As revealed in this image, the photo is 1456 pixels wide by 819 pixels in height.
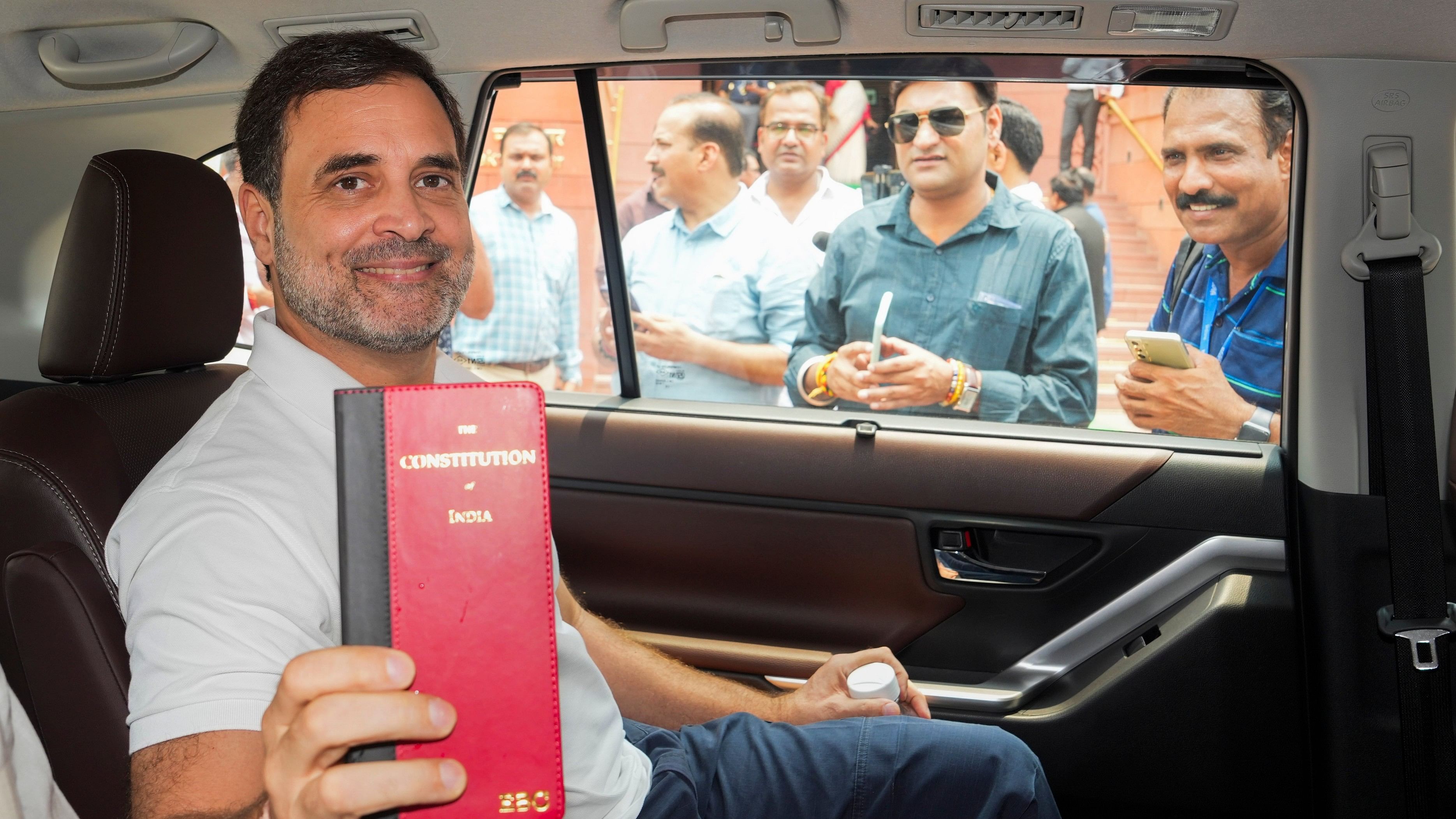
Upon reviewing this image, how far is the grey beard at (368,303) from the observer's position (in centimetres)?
123

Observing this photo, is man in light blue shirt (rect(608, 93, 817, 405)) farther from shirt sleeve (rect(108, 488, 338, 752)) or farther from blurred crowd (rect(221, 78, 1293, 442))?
shirt sleeve (rect(108, 488, 338, 752))

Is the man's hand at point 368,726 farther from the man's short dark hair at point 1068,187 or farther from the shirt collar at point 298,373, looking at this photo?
the man's short dark hair at point 1068,187

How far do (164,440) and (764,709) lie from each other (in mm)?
945

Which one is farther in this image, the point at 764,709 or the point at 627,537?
the point at 627,537

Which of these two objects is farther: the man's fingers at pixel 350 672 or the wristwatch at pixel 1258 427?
the wristwatch at pixel 1258 427

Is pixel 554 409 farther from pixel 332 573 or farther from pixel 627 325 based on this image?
pixel 332 573

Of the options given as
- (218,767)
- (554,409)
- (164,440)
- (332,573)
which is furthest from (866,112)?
(218,767)

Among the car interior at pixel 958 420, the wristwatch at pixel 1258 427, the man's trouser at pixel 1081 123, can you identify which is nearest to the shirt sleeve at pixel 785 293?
the car interior at pixel 958 420

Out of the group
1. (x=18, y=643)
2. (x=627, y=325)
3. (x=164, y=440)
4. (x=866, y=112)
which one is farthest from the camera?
(x=627, y=325)

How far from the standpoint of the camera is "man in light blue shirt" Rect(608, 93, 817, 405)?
9.35 ft

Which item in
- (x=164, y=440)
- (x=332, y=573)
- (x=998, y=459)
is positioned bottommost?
(x=998, y=459)

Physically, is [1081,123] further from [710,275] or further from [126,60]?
[126,60]

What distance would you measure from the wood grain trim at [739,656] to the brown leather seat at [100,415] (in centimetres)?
112

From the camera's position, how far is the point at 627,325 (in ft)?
9.38
